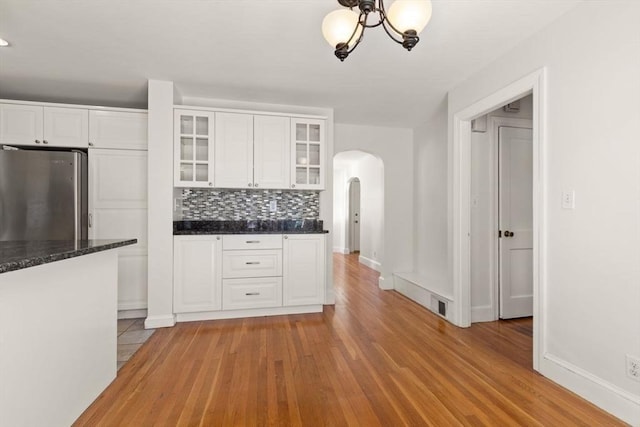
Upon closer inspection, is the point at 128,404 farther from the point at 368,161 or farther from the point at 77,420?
the point at 368,161

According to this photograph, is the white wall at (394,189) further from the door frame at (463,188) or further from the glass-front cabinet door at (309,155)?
the door frame at (463,188)

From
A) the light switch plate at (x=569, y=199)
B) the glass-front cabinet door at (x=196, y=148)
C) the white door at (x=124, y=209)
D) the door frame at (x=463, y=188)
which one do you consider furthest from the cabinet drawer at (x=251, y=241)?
the light switch plate at (x=569, y=199)

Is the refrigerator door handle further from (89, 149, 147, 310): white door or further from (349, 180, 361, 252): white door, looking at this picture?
(349, 180, 361, 252): white door

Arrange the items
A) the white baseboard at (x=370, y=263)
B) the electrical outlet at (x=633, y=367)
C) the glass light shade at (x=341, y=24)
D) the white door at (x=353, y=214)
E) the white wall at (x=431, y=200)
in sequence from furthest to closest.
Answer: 1. the white door at (x=353, y=214)
2. the white baseboard at (x=370, y=263)
3. the white wall at (x=431, y=200)
4. the electrical outlet at (x=633, y=367)
5. the glass light shade at (x=341, y=24)

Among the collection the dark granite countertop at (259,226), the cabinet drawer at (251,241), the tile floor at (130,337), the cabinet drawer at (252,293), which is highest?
the dark granite countertop at (259,226)

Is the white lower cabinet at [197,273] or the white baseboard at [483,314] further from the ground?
the white lower cabinet at [197,273]

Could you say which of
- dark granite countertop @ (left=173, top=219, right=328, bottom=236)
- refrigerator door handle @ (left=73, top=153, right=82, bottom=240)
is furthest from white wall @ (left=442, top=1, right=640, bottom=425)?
refrigerator door handle @ (left=73, top=153, right=82, bottom=240)

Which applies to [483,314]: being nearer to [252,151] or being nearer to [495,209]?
[495,209]

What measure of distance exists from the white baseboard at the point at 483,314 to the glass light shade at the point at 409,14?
275 cm

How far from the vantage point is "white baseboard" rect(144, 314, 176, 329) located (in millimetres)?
2748

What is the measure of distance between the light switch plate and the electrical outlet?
34.3 inches

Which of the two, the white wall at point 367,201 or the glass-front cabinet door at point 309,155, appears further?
the white wall at point 367,201

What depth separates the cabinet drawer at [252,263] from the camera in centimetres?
297

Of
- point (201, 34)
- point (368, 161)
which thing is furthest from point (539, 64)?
point (368, 161)
